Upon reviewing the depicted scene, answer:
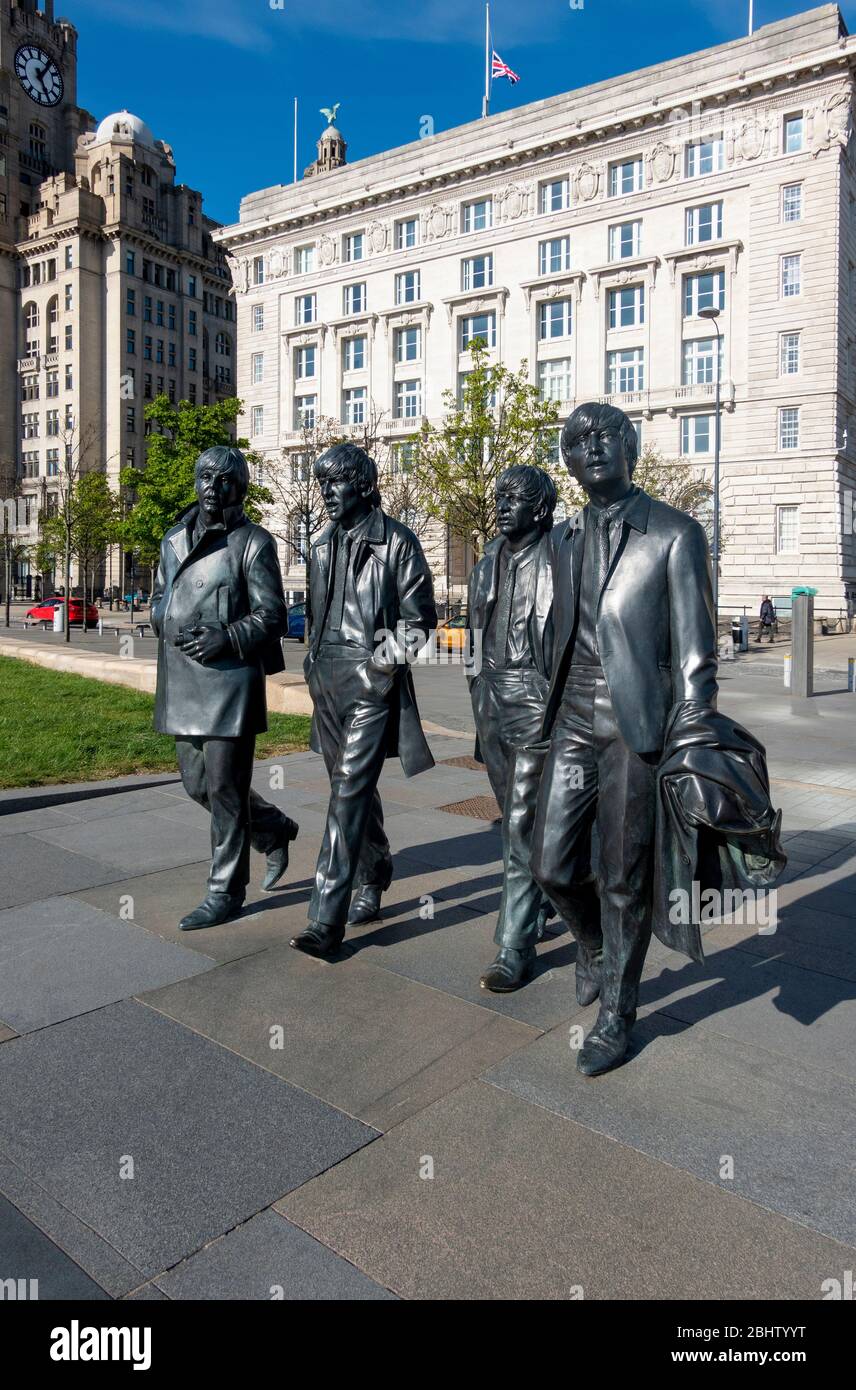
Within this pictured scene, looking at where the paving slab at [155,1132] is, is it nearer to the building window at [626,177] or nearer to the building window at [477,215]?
the building window at [626,177]

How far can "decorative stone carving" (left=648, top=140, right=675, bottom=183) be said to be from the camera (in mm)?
46625

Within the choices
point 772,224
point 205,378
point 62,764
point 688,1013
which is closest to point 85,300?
point 205,378

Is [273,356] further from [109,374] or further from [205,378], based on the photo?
[205,378]

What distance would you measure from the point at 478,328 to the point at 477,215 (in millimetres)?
6087

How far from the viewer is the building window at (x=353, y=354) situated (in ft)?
191

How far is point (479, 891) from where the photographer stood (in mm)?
5688

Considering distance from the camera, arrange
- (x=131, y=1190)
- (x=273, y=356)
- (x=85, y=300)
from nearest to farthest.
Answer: (x=131, y=1190)
(x=273, y=356)
(x=85, y=300)

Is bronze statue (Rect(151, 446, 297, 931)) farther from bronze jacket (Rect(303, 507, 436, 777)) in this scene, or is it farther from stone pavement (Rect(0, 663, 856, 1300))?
stone pavement (Rect(0, 663, 856, 1300))

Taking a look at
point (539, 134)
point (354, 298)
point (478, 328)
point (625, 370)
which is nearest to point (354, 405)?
point (354, 298)

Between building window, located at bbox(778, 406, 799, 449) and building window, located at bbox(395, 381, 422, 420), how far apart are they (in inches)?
811

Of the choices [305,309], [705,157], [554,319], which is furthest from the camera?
[305,309]

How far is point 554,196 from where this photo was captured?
5106 cm

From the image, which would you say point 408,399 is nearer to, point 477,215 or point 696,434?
point 477,215
